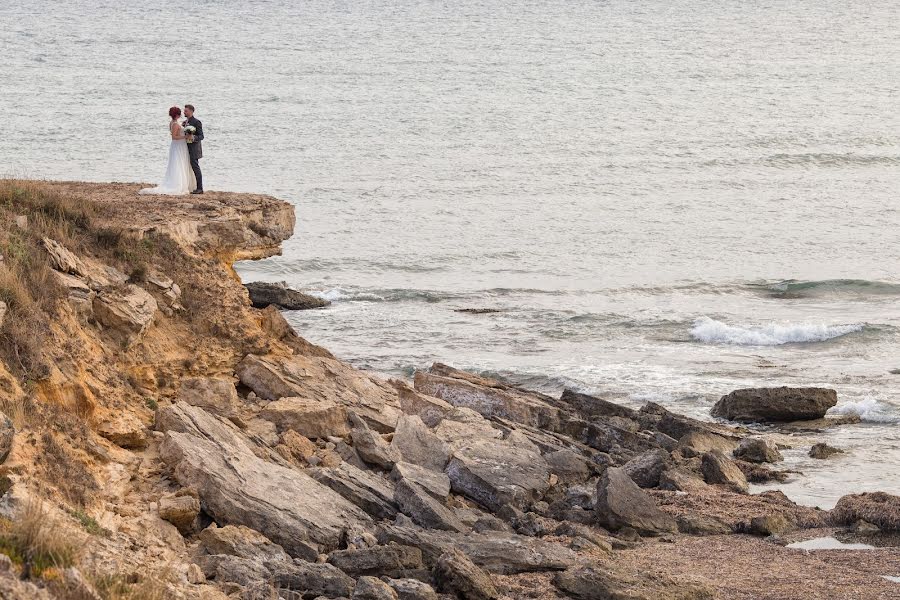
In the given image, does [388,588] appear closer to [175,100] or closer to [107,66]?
[175,100]

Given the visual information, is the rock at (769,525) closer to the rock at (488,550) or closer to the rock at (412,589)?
the rock at (488,550)

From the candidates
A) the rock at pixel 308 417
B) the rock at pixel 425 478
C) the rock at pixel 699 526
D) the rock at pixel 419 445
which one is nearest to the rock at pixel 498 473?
the rock at pixel 419 445

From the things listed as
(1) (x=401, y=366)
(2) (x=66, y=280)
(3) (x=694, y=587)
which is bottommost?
(1) (x=401, y=366)

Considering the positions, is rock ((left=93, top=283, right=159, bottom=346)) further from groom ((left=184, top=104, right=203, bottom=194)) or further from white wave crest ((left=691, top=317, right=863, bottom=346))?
white wave crest ((left=691, top=317, right=863, bottom=346))

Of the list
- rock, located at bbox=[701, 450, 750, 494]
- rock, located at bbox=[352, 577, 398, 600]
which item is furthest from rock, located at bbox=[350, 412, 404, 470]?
rock, located at bbox=[701, 450, 750, 494]

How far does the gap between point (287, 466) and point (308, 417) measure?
5.96 ft

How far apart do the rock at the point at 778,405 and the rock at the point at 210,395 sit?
11131mm

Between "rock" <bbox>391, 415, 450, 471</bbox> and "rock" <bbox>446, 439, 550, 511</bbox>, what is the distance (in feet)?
0.64

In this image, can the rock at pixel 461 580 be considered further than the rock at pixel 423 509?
No

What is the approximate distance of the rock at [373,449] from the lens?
572 inches

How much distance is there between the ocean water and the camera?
1091 inches

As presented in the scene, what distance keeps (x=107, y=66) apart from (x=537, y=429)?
63104 mm

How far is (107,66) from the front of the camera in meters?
74.0

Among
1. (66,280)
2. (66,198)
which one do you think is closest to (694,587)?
(66,280)
